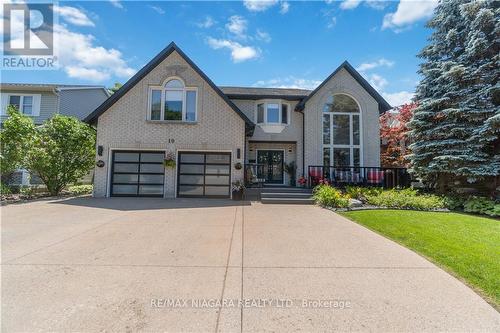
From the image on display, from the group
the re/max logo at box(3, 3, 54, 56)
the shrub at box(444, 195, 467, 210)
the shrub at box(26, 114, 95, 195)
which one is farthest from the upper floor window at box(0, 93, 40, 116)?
the shrub at box(444, 195, 467, 210)

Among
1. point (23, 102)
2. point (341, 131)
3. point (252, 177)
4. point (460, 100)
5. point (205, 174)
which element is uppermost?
point (23, 102)

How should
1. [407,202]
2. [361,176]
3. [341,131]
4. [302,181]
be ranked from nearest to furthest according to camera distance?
1. [407,202]
2. [302,181]
3. [361,176]
4. [341,131]

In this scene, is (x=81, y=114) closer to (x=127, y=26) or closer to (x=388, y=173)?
(x=127, y=26)

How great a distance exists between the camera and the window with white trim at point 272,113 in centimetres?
1566

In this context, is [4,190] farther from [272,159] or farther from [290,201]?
[272,159]

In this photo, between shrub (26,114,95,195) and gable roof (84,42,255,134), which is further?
gable roof (84,42,255,134)

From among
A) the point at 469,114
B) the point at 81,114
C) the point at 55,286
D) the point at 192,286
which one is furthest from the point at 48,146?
the point at 469,114

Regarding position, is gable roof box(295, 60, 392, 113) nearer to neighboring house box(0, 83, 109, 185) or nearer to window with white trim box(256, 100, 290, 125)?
window with white trim box(256, 100, 290, 125)

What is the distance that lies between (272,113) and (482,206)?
1057 cm

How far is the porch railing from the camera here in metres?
13.9

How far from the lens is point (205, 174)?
13.1m

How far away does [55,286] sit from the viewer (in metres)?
3.40

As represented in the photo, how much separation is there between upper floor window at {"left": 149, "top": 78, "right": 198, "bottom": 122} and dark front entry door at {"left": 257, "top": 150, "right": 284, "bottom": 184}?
5064mm

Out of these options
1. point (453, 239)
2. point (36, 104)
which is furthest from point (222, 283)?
point (36, 104)
